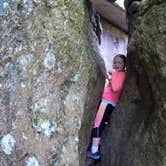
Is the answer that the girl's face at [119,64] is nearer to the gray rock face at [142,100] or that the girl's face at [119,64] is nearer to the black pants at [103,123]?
the gray rock face at [142,100]

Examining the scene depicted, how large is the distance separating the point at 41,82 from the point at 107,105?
1.10 meters

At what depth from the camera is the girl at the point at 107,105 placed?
11.7 feet

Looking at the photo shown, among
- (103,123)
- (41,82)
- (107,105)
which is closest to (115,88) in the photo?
(107,105)

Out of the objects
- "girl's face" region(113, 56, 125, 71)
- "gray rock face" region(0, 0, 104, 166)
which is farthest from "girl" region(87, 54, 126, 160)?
"gray rock face" region(0, 0, 104, 166)

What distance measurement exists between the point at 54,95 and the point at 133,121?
3.15ft

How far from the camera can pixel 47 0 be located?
2.93 meters

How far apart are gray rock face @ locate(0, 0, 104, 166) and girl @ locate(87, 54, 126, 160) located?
517 mm

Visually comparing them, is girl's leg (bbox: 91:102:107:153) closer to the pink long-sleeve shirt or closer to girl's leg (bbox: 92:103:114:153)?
girl's leg (bbox: 92:103:114:153)

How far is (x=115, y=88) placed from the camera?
3.60m

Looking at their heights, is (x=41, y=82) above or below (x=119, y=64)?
below

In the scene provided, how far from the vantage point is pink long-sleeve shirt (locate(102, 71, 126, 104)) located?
11.8 feet

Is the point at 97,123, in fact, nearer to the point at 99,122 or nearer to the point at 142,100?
the point at 99,122

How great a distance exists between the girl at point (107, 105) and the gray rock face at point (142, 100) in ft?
0.28

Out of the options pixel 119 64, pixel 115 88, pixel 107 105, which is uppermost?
pixel 119 64
